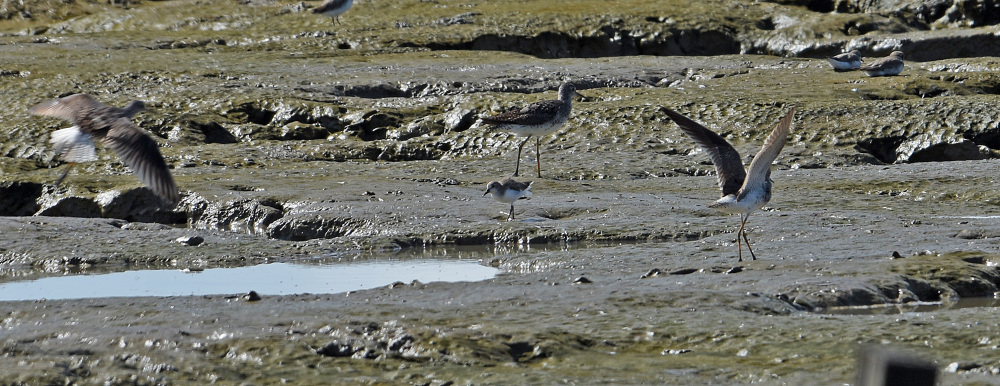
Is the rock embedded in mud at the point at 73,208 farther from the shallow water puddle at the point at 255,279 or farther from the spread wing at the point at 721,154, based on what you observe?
the spread wing at the point at 721,154

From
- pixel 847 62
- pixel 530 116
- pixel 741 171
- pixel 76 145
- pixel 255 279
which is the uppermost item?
pixel 847 62

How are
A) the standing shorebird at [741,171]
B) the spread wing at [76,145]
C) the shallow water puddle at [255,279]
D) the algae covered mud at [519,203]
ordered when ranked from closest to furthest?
→ the algae covered mud at [519,203] → the standing shorebird at [741,171] → the shallow water puddle at [255,279] → the spread wing at [76,145]

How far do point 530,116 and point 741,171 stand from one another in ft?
17.6

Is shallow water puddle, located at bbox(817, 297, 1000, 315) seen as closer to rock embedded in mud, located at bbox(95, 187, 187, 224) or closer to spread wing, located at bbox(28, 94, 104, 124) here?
spread wing, located at bbox(28, 94, 104, 124)

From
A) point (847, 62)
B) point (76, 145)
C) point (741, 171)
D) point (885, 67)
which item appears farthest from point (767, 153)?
point (847, 62)

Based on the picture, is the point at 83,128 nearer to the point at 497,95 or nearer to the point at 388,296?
the point at 388,296

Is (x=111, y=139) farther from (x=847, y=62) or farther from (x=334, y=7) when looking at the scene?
(x=334, y=7)

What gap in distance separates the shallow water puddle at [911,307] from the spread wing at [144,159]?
4.73 metres

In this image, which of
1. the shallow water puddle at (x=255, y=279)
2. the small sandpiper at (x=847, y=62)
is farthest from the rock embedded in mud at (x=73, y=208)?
the small sandpiper at (x=847, y=62)

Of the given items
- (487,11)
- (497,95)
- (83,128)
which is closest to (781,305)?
(83,128)

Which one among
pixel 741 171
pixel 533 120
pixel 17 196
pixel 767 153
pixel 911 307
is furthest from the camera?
pixel 533 120

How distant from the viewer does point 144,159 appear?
898 cm

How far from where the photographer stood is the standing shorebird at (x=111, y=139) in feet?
29.2

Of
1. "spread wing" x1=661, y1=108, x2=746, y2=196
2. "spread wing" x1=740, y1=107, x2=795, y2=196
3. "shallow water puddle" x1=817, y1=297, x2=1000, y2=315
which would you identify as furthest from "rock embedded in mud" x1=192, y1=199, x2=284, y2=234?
"shallow water puddle" x1=817, y1=297, x2=1000, y2=315
